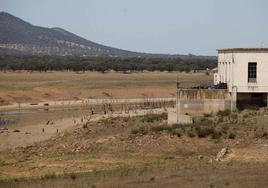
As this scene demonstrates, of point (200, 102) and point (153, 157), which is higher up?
point (200, 102)

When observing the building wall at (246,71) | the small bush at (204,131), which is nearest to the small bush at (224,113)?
the building wall at (246,71)

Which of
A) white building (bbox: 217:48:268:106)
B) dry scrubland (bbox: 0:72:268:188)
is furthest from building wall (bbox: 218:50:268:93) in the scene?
dry scrubland (bbox: 0:72:268:188)

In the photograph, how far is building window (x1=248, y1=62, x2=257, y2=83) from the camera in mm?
41250

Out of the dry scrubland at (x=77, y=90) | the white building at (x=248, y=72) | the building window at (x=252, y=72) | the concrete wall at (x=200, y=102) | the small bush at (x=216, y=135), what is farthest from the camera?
the dry scrubland at (x=77, y=90)

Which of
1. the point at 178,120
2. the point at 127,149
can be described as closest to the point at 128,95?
the point at 178,120

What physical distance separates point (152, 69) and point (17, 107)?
83.0 m

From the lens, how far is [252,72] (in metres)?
41.4

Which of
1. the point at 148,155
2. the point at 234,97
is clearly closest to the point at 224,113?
the point at 234,97

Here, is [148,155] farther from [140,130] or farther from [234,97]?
[234,97]

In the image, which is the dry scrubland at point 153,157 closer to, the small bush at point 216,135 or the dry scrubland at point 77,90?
the small bush at point 216,135

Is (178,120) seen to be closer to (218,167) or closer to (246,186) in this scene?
(218,167)

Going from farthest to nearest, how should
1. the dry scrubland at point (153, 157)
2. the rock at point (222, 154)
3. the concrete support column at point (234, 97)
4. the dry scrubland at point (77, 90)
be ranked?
the dry scrubland at point (77, 90), the concrete support column at point (234, 97), the rock at point (222, 154), the dry scrubland at point (153, 157)

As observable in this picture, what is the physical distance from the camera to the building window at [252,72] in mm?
41250

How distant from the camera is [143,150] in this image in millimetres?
32219
